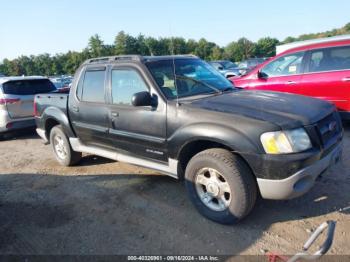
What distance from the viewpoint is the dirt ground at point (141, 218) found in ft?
10.1

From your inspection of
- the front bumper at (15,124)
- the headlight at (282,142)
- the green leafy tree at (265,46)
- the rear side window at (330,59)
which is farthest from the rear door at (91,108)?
the green leafy tree at (265,46)

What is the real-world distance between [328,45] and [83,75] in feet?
15.8

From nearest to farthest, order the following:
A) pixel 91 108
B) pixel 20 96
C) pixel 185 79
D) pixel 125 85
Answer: pixel 185 79
pixel 125 85
pixel 91 108
pixel 20 96

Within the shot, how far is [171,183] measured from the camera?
14.8 feet

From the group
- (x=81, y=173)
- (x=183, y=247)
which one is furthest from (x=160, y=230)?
(x=81, y=173)

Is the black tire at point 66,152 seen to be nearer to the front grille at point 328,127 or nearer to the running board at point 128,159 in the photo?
the running board at point 128,159

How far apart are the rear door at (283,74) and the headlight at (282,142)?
3967 mm

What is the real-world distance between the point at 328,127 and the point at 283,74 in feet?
12.2

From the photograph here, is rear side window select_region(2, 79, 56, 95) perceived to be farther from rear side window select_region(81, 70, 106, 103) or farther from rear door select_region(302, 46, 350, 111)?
rear door select_region(302, 46, 350, 111)

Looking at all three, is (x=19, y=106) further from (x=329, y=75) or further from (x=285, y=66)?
(x=329, y=75)

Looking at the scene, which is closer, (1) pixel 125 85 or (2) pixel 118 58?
(1) pixel 125 85

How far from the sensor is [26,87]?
325 inches

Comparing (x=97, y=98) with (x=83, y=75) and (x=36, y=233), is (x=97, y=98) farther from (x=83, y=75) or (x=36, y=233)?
(x=36, y=233)

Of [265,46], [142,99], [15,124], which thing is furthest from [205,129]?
[265,46]
